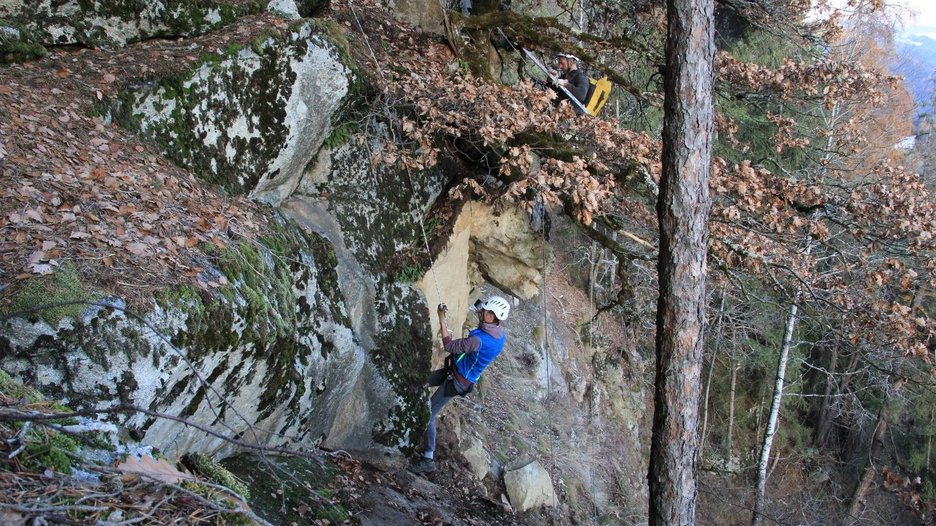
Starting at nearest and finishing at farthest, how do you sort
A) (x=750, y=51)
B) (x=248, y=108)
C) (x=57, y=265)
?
(x=57, y=265), (x=248, y=108), (x=750, y=51)

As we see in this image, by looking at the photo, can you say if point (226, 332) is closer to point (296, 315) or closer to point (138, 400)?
point (138, 400)

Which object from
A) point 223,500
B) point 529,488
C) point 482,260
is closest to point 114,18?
point 223,500

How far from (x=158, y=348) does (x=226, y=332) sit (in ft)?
2.29

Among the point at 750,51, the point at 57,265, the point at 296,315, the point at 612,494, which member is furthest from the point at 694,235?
the point at 750,51

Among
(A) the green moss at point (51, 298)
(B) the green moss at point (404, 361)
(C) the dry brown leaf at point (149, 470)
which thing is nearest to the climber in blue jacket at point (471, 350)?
Result: (B) the green moss at point (404, 361)

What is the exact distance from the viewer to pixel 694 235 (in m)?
5.09

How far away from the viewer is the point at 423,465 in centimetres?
853

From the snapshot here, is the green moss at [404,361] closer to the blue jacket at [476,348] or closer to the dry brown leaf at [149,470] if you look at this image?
the blue jacket at [476,348]

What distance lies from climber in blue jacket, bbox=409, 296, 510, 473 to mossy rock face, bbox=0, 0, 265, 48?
4338mm

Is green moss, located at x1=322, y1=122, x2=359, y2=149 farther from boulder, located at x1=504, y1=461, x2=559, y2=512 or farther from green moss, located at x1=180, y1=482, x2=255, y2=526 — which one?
boulder, located at x1=504, y1=461, x2=559, y2=512

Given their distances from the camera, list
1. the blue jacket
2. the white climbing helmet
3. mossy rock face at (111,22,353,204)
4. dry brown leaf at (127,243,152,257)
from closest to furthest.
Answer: dry brown leaf at (127,243,152,257) → mossy rock face at (111,22,353,204) → the blue jacket → the white climbing helmet

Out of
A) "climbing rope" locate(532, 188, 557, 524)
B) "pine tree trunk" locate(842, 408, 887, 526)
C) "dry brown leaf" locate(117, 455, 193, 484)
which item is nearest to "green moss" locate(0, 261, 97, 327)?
"dry brown leaf" locate(117, 455, 193, 484)

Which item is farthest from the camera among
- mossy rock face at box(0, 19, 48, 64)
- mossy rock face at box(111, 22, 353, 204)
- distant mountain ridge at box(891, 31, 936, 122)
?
distant mountain ridge at box(891, 31, 936, 122)

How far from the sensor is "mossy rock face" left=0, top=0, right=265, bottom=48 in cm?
629
